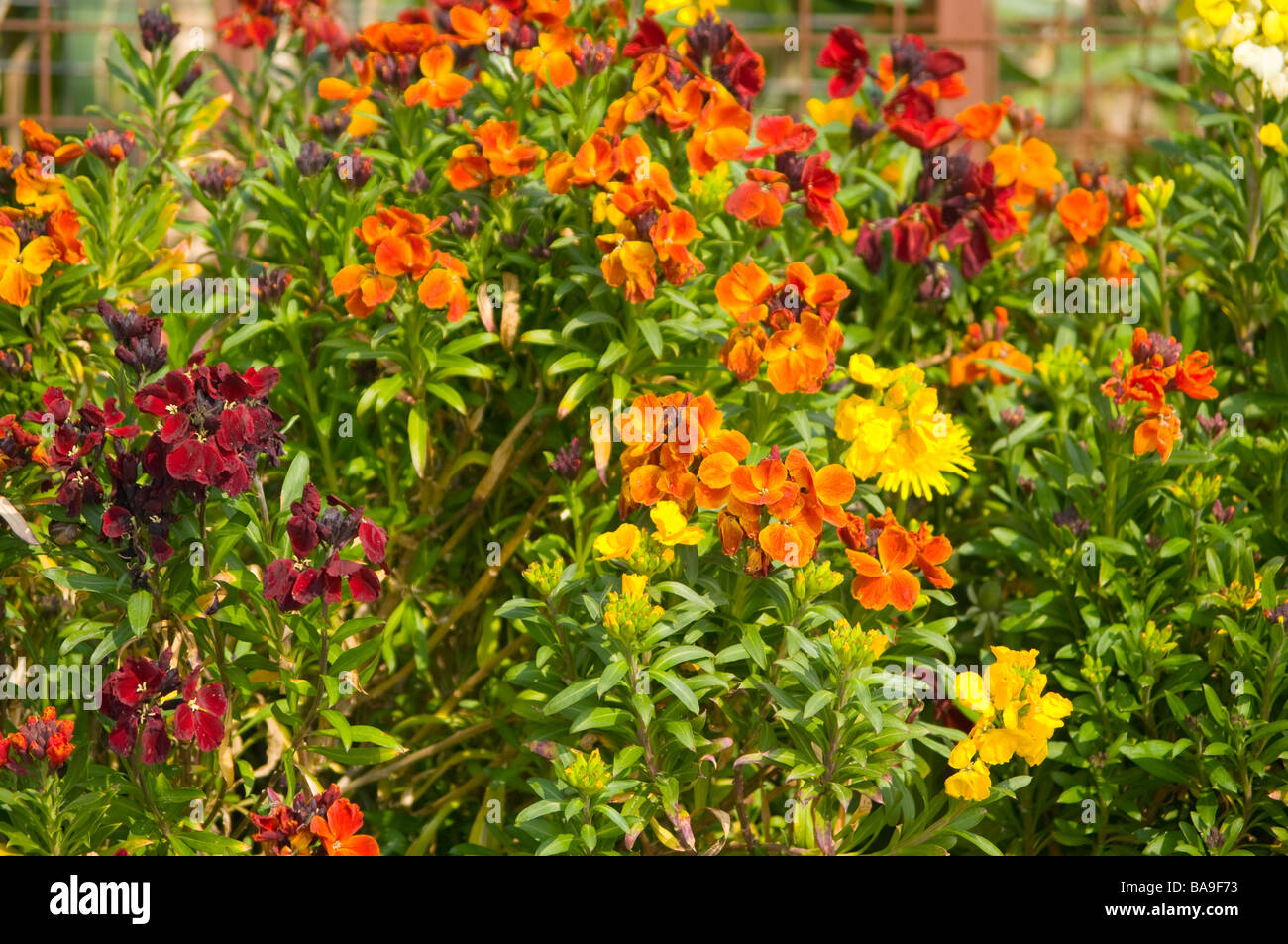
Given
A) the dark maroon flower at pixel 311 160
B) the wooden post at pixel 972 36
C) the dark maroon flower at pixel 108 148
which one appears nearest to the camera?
the dark maroon flower at pixel 311 160

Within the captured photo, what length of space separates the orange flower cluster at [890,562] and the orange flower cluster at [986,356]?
694 millimetres

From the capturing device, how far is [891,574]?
6.22 feet

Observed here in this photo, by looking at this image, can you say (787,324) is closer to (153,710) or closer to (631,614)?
(631,614)

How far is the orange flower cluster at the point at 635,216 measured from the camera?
2.05m

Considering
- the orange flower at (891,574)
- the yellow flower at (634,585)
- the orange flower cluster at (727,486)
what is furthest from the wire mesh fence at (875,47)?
the yellow flower at (634,585)

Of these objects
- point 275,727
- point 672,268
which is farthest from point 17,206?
point 672,268

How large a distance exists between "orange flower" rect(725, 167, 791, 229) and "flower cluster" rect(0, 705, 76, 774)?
1.33m

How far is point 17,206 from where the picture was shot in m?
2.38

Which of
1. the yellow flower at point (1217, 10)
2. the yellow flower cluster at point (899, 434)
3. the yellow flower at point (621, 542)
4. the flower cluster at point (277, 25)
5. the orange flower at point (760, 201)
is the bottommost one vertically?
the yellow flower at point (621, 542)

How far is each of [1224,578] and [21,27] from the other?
3.33 meters

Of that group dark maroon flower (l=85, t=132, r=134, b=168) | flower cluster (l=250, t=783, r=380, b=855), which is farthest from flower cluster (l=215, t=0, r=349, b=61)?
flower cluster (l=250, t=783, r=380, b=855)
